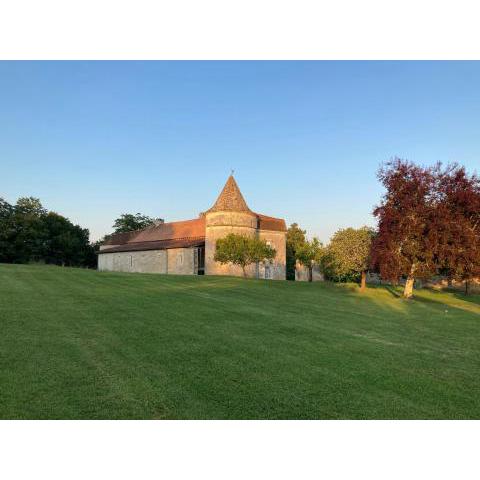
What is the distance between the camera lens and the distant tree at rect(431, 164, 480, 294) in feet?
80.1

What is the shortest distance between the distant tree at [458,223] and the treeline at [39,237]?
59.7 metres

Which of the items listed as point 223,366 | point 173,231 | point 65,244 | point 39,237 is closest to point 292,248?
point 173,231

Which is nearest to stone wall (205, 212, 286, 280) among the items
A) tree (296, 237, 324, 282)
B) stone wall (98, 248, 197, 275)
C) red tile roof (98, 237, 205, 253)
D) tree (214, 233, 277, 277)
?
red tile roof (98, 237, 205, 253)

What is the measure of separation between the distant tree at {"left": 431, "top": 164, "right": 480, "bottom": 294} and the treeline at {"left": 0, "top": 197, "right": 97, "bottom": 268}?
59.7 m

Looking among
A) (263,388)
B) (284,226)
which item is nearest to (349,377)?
(263,388)

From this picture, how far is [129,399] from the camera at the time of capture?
551cm

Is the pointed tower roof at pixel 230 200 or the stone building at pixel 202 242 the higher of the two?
the pointed tower roof at pixel 230 200

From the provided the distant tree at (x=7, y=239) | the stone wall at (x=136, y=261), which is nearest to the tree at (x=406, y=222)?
the stone wall at (x=136, y=261)

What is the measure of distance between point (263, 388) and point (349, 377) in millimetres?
1646

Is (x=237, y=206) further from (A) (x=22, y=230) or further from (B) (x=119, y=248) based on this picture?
(A) (x=22, y=230)

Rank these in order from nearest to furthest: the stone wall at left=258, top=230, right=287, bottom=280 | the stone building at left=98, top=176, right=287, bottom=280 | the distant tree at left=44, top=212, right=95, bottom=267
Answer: the stone building at left=98, top=176, right=287, bottom=280
the stone wall at left=258, top=230, right=287, bottom=280
the distant tree at left=44, top=212, right=95, bottom=267

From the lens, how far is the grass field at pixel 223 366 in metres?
5.34

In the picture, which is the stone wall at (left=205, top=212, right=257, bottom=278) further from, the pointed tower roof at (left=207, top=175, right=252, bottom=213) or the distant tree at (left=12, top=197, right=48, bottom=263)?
the distant tree at (left=12, top=197, right=48, bottom=263)

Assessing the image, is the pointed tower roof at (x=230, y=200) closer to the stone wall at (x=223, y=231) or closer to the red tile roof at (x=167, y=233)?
the stone wall at (x=223, y=231)
